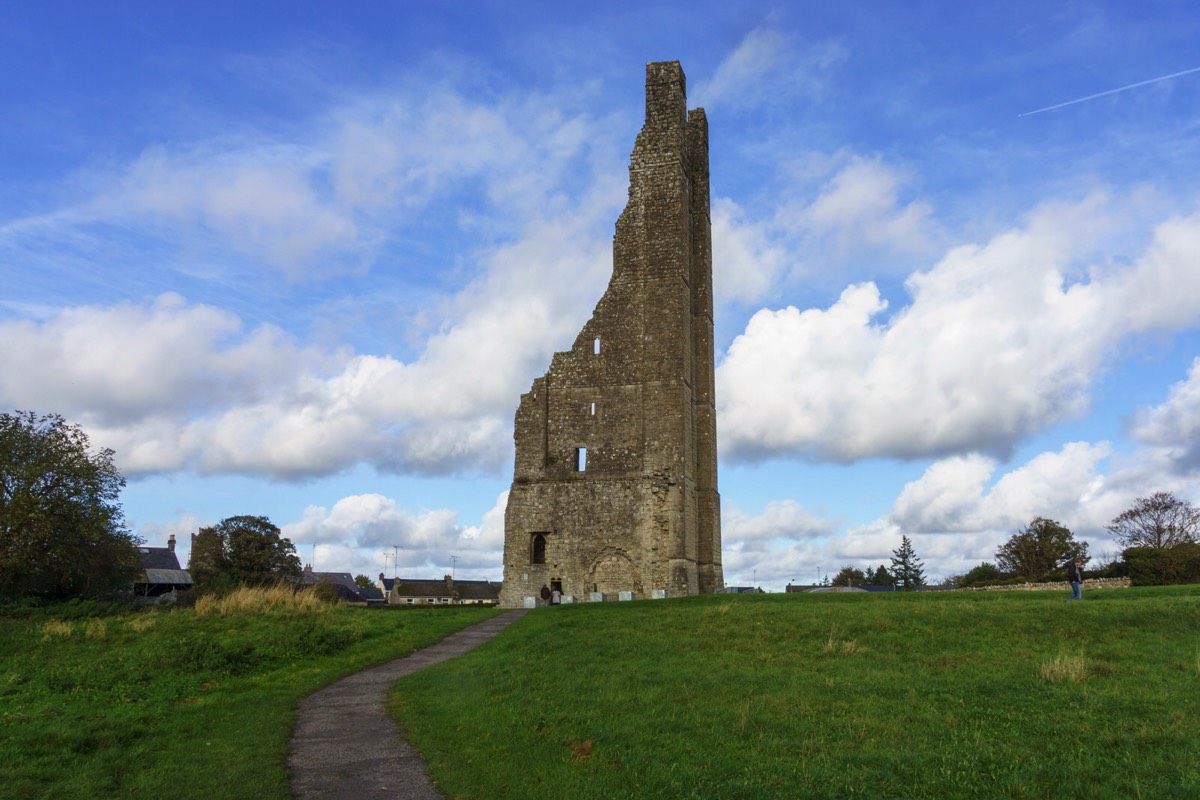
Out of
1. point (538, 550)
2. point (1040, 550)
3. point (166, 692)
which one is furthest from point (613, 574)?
point (1040, 550)

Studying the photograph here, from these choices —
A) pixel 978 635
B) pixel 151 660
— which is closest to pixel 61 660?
pixel 151 660

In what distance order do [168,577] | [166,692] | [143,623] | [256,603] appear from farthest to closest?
[168,577] < [256,603] < [143,623] < [166,692]

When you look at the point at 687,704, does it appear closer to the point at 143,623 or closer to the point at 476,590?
the point at 143,623

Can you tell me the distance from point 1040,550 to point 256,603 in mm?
50740

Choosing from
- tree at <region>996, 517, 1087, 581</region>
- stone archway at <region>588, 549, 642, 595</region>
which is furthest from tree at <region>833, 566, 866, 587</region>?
stone archway at <region>588, 549, 642, 595</region>

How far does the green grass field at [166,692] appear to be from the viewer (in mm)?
9656

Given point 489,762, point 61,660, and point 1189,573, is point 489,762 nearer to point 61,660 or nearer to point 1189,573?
point 61,660

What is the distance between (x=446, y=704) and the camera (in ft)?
44.5

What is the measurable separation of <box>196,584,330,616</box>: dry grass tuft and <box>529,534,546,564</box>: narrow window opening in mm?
11258

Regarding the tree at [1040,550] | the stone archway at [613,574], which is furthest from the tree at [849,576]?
the stone archway at [613,574]

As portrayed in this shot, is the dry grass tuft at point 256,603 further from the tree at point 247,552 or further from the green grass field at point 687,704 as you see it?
the tree at point 247,552

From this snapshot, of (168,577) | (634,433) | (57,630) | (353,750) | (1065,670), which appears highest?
(634,433)

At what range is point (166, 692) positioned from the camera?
14086 mm

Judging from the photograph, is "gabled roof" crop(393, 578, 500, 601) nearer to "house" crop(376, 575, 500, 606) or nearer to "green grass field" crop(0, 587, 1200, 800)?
"house" crop(376, 575, 500, 606)
